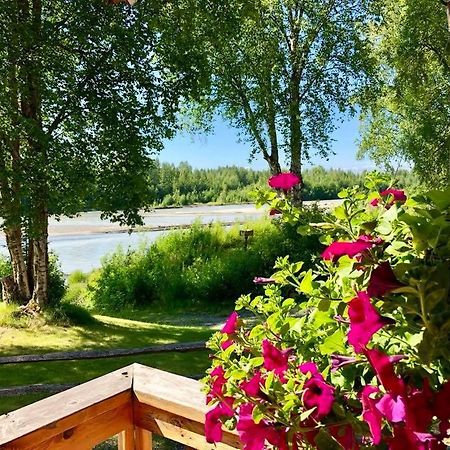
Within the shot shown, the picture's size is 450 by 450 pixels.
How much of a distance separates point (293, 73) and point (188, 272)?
4.52 metres

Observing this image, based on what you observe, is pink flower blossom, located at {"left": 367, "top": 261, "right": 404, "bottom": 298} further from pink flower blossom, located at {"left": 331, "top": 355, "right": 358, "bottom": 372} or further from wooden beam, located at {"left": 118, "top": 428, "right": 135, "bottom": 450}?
wooden beam, located at {"left": 118, "top": 428, "right": 135, "bottom": 450}

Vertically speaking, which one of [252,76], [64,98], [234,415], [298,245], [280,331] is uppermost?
[252,76]

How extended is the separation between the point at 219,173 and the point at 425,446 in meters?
12.2

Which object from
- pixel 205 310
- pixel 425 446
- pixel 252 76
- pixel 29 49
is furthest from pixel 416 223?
pixel 252 76

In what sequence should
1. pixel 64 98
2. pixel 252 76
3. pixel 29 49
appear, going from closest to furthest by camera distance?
pixel 29 49
pixel 64 98
pixel 252 76

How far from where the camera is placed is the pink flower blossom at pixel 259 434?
611mm

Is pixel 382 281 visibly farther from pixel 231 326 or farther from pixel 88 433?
pixel 88 433

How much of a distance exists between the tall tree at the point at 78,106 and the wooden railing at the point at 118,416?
4.68 meters

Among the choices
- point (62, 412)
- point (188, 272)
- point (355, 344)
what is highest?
point (355, 344)

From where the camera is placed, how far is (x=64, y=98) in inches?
226

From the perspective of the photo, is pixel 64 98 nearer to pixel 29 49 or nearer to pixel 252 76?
pixel 29 49

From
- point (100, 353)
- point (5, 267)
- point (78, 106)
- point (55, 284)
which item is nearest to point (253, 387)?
point (100, 353)

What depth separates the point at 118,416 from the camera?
3.33ft

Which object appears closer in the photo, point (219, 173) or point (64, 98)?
point (64, 98)
